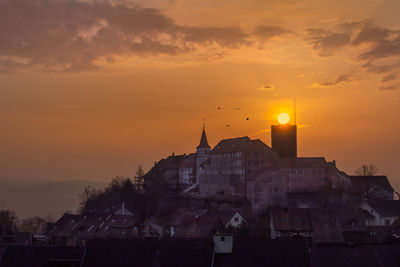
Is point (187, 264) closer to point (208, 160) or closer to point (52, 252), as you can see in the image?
point (52, 252)

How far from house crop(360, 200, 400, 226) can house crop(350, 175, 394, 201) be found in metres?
19.7

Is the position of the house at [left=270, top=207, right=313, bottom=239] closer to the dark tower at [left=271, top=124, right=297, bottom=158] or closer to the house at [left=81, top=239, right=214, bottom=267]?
the house at [left=81, top=239, right=214, bottom=267]

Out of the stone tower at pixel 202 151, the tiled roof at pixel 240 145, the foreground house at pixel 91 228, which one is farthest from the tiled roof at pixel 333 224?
the stone tower at pixel 202 151

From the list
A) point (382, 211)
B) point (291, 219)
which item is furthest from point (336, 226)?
point (382, 211)

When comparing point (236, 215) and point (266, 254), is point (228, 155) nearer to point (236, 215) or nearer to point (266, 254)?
point (236, 215)

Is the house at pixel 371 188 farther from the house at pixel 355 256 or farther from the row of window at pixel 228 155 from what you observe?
the house at pixel 355 256

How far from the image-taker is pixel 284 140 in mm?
150750

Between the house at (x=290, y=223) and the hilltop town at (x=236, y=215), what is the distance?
130 mm

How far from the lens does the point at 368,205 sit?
102m

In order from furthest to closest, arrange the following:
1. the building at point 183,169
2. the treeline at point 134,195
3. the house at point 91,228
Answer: the building at point 183,169
the treeline at point 134,195
the house at point 91,228

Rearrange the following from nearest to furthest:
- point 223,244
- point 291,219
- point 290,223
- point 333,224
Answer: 1. point 223,244
2. point 333,224
3. point 290,223
4. point 291,219

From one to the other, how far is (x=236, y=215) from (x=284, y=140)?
200 feet

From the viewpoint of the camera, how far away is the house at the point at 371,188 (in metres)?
126

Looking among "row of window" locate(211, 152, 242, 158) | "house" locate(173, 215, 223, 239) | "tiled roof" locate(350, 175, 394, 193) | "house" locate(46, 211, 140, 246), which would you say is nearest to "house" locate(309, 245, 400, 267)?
"house" locate(173, 215, 223, 239)
